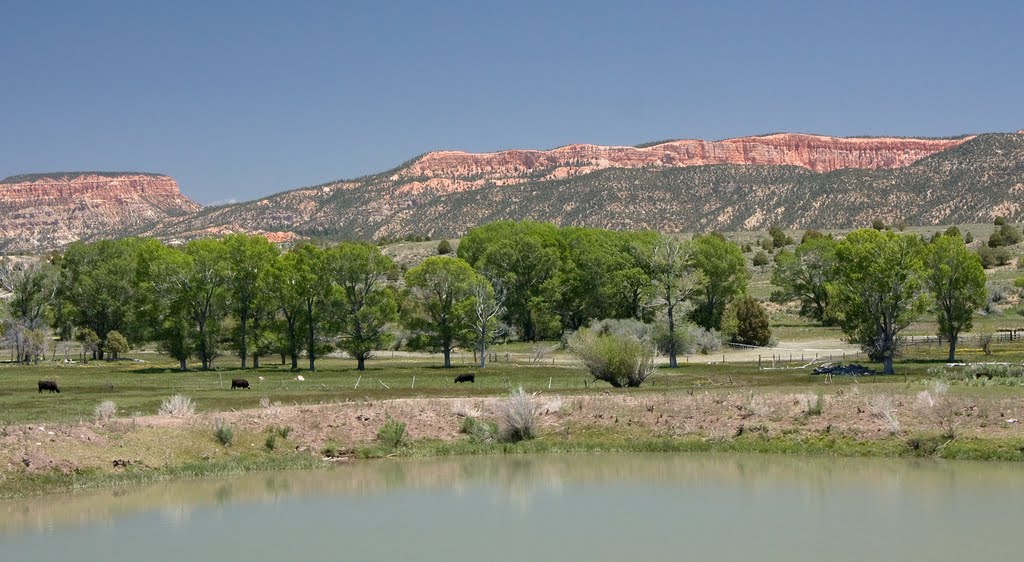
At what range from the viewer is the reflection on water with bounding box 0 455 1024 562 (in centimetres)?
2250

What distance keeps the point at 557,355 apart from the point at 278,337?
2011 centimetres

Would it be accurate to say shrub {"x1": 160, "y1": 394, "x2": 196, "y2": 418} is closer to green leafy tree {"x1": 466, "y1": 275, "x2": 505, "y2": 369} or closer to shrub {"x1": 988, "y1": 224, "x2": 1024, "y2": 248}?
green leafy tree {"x1": 466, "y1": 275, "x2": 505, "y2": 369}

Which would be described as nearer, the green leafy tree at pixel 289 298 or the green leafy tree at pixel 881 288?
the green leafy tree at pixel 881 288

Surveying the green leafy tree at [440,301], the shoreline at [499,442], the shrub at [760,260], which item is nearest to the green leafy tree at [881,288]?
the shoreline at [499,442]

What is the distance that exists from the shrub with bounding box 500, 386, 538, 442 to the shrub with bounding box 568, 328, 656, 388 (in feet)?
31.2

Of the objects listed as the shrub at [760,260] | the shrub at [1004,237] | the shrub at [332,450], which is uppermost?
the shrub at [1004,237]

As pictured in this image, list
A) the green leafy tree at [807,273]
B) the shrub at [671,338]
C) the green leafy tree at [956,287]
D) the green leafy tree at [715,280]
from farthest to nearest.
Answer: the green leafy tree at [807,273] < the green leafy tree at [715,280] < the shrub at [671,338] < the green leafy tree at [956,287]

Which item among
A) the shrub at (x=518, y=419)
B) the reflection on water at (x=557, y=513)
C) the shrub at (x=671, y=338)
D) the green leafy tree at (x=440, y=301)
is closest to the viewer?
the reflection on water at (x=557, y=513)

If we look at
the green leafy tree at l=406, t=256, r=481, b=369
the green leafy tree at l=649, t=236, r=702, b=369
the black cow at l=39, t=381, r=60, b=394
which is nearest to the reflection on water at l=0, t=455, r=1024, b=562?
the black cow at l=39, t=381, r=60, b=394

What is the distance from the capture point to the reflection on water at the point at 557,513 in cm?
2250

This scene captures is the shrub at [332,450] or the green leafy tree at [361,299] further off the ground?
the green leafy tree at [361,299]

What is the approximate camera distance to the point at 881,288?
181 ft

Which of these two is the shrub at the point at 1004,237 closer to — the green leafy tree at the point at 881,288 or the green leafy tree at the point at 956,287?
the green leafy tree at the point at 956,287

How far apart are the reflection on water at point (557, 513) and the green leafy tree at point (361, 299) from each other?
3505cm
